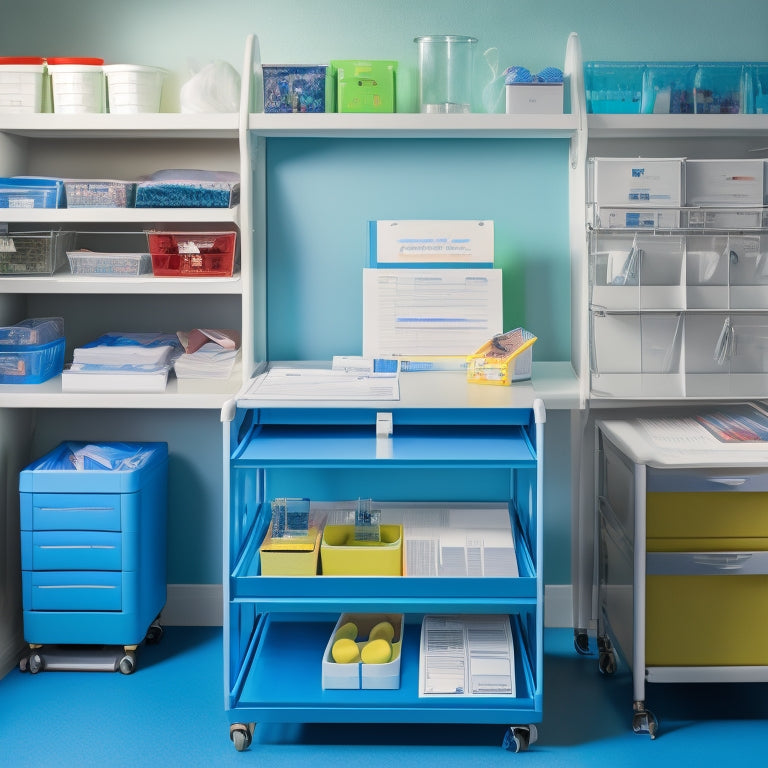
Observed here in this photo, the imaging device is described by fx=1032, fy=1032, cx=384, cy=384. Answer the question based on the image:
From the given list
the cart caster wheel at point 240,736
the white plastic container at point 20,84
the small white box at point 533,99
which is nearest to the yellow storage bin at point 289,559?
the cart caster wheel at point 240,736

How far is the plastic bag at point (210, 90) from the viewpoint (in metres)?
3.22

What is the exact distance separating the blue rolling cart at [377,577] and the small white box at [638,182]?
62 centimetres

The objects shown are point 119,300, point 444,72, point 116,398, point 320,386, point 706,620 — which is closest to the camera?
point 706,620

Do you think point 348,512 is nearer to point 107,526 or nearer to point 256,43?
point 107,526

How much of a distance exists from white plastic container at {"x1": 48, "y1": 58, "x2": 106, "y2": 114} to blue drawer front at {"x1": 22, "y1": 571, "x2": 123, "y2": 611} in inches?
56.6

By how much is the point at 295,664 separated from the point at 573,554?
1070 mm

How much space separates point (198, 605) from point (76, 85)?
1777 mm

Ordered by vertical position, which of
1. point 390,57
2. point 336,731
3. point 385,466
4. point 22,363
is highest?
point 390,57

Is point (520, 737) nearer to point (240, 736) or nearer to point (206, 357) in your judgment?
point (240, 736)

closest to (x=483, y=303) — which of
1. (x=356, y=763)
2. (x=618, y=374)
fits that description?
(x=618, y=374)

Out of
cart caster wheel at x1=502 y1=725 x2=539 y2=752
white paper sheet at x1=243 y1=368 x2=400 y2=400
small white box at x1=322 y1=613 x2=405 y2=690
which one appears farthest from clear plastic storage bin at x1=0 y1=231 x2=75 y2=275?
cart caster wheel at x1=502 y1=725 x2=539 y2=752

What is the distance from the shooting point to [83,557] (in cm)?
317

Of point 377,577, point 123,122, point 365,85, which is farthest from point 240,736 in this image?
point 365,85

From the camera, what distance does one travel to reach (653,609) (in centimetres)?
281
